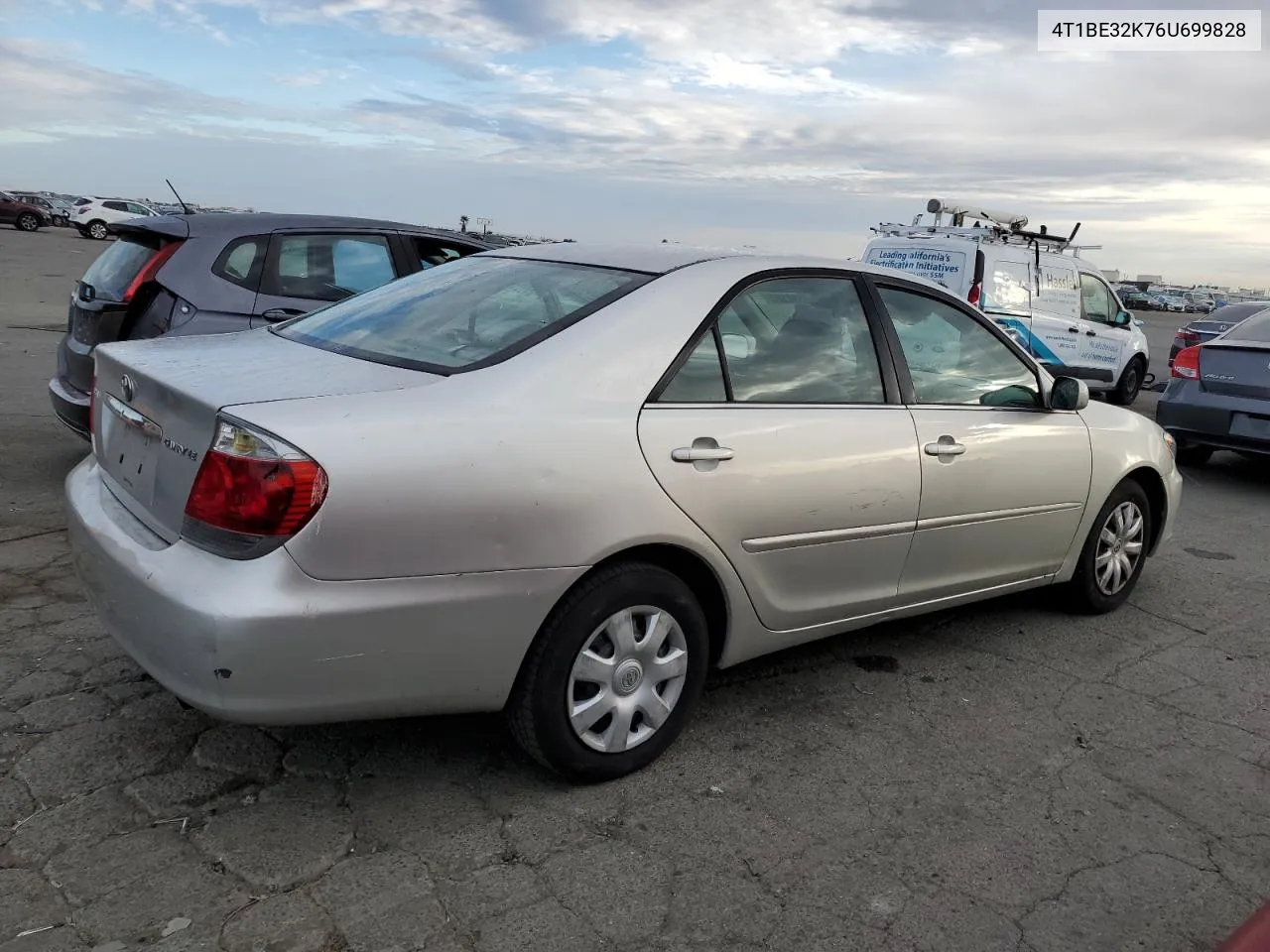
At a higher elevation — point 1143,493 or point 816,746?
point 1143,493

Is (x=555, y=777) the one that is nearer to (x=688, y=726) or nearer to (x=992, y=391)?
(x=688, y=726)

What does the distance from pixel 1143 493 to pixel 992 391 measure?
136cm

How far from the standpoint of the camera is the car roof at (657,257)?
349 centimetres

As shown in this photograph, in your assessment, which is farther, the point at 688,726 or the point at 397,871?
the point at 688,726

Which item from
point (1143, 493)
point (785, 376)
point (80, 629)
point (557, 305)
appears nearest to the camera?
→ point (557, 305)

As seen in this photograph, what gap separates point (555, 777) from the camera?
121 inches

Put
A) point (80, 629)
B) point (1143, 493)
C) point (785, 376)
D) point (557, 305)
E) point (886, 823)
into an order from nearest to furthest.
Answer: point (886, 823) < point (557, 305) < point (785, 376) < point (80, 629) < point (1143, 493)

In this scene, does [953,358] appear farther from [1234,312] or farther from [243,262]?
[1234,312]

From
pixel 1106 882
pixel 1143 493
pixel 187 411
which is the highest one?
pixel 187 411

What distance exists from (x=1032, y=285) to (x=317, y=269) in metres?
Result: 8.82

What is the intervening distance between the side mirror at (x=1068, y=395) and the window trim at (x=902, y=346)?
1.1 inches

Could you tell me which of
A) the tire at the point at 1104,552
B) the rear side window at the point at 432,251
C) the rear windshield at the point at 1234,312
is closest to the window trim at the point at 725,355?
the tire at the point at 1104,552

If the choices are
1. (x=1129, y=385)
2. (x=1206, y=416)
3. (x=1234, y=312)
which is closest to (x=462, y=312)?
(x=1206, y=416)

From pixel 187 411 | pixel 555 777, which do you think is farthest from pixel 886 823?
pixel 187 411
